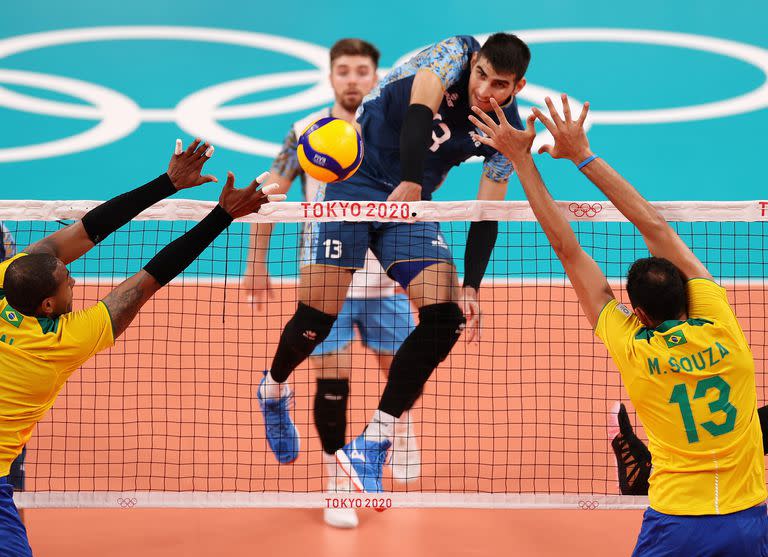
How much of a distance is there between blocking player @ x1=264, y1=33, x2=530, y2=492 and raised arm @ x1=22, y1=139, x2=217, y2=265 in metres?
1.42

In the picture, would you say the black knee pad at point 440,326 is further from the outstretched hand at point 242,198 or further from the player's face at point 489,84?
the outstretched hand at point 242,198

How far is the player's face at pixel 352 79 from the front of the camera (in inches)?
308

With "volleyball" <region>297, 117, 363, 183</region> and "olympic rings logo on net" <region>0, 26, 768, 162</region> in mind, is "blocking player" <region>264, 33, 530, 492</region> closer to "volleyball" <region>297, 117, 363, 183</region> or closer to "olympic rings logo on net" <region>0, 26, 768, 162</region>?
"volleyball" <region>297, 117, 363, 183</region>

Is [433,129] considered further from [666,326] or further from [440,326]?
[666,326]

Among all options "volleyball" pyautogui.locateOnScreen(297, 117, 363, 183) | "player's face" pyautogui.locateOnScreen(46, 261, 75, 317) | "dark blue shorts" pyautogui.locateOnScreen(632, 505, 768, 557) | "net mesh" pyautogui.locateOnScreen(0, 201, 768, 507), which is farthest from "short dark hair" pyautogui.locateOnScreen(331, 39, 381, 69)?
"dark blue shorts" pyautogui.locateOnScreen(632, 505, 768, 557)

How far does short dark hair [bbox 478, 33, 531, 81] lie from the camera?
542cm

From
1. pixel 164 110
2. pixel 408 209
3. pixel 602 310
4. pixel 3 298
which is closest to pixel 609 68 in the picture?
pixel 164 110

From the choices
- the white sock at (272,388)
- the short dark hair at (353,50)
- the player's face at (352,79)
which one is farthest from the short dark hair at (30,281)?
the short dark hair at (353,50)

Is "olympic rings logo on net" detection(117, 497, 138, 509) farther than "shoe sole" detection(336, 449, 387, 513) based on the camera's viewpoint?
No

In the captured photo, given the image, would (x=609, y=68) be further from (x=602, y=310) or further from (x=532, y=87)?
(x=602, y=310)

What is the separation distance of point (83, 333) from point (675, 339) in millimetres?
2483

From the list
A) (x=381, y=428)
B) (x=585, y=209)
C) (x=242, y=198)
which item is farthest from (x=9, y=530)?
(x=585, y=209)

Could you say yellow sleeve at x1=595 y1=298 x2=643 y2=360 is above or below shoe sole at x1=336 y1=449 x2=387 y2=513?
above

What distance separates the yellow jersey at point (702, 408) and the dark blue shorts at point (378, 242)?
2296 millimetres
